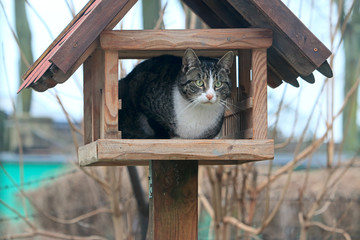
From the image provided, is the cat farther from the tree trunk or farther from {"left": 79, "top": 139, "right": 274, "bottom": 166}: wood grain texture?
the tree trunk

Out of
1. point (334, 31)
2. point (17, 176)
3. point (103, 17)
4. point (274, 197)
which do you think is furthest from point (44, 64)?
point (274, 197)

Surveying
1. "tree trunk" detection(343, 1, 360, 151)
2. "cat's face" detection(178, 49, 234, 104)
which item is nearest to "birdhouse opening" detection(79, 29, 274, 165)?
"cat's face" detection(178, 49, 234, 104)

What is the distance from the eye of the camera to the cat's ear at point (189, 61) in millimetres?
2332

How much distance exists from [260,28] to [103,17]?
28.0 inches

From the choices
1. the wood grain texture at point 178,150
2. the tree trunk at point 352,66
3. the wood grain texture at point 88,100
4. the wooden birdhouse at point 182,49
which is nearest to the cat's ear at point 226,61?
the wooden birdhouse at point 182,49

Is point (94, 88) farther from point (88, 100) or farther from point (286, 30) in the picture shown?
point (286, 30)

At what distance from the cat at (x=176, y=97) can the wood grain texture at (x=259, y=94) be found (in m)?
0.20

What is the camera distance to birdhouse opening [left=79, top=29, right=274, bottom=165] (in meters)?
2.06

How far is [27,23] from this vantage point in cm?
441

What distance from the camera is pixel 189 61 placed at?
238 centimetres

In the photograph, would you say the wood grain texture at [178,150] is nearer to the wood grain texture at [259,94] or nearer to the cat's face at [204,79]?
the wood grain texture at [259,94]

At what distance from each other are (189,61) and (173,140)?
478 millimetres

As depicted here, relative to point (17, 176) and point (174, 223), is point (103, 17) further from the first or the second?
point (17, 176)

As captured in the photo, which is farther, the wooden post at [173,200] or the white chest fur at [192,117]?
the white chest fur at [192,117]
